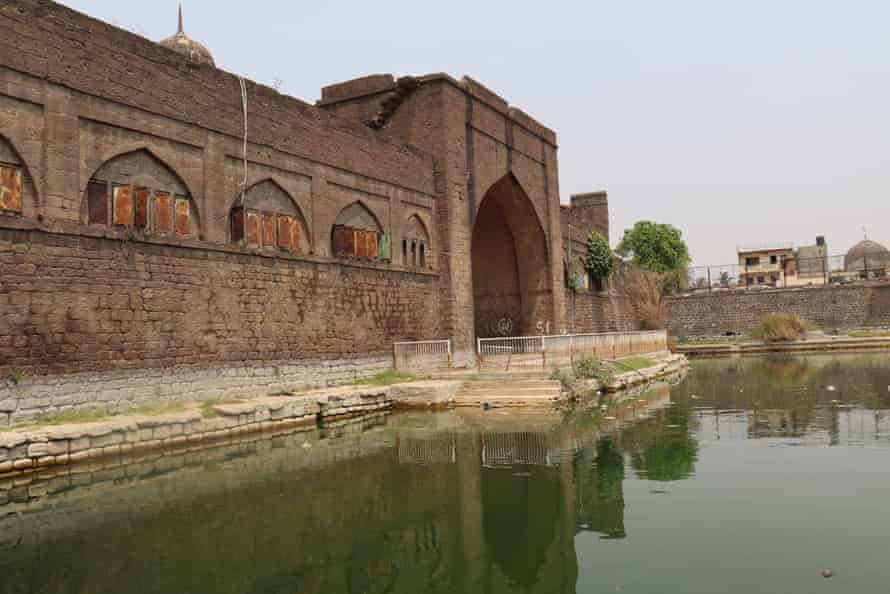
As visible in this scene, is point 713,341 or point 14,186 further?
point 713,341

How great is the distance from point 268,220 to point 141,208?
10.3 ft

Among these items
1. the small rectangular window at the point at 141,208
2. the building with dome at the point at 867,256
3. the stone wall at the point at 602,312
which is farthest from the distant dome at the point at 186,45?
the building with dome at the point at 867,256

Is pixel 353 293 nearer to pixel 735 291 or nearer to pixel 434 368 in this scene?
pixel 434 368

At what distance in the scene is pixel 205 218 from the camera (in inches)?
551

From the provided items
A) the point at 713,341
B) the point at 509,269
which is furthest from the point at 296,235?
the point at 713,341

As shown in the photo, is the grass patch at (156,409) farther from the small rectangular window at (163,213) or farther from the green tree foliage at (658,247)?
the green tree foliage at (658,247)

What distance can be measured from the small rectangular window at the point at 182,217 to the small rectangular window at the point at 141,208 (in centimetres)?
66

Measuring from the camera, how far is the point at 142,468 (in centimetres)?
955

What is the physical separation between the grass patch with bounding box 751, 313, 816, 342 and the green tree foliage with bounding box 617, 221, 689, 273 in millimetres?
15761

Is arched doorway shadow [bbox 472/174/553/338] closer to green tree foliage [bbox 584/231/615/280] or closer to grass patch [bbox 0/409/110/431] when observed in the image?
green tree foliage [bbox 584/231/615/280]

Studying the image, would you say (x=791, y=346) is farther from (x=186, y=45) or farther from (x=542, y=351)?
(x=186, y=45)

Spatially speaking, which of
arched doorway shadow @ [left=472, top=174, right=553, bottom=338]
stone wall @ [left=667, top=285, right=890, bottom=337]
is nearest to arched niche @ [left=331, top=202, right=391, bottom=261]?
arched doorway shadow @ [left=472, top=174, right=553, bottom=338]

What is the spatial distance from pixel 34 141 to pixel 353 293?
816 centimetres

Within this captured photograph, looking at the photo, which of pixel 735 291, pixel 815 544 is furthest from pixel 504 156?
pixel 735 291
